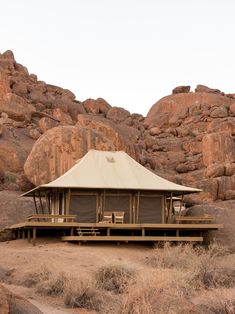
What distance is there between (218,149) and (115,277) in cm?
3785

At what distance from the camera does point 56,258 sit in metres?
17.4

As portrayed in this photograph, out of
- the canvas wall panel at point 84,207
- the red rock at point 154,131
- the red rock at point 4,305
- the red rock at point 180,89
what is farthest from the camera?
the red rock at point 180,89

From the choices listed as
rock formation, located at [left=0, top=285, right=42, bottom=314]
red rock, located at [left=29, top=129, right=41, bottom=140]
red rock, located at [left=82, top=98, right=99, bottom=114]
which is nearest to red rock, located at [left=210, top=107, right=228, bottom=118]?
red rock, located at [left=82, top=98, right=99, bottom=114]

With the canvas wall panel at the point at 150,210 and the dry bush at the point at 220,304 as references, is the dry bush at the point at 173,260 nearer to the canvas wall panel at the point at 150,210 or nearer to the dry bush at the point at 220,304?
the dry bush at the point at 220,304

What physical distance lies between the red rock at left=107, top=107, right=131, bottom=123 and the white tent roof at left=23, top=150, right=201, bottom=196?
39956mm

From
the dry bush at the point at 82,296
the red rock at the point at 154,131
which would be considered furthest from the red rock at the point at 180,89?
the dry bush at the point at 82,296

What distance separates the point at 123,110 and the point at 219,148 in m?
24.3

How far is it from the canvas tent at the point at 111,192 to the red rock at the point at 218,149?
23683mm

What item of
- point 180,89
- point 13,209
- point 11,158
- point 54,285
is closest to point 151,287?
point 54,285

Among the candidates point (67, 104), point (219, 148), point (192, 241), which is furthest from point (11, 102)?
point (192, 241)

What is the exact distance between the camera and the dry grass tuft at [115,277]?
12523 mm

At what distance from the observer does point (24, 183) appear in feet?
118

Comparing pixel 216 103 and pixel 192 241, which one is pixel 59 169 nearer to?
pixel 192 241

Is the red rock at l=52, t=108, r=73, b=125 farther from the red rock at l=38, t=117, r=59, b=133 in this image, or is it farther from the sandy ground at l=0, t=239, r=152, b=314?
the sandy ground at l=0, t=239, r=152, b=314
